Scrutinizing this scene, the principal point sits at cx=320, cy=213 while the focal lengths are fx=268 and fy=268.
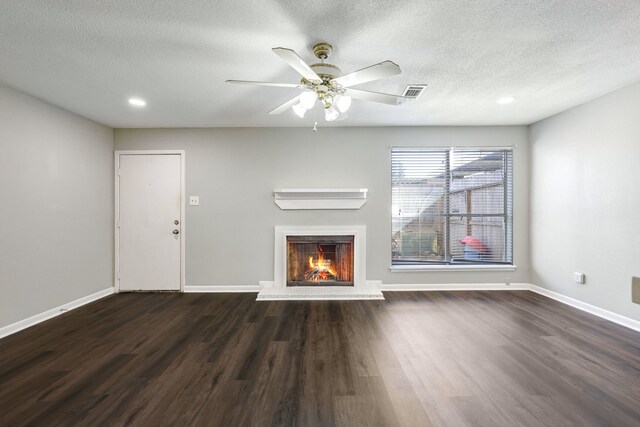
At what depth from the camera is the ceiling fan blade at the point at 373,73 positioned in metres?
1.67

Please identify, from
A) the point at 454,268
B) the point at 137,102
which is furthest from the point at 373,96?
the point at 454,268

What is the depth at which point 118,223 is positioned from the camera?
12.8 ft

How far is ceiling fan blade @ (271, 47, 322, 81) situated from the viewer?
5.11 ft

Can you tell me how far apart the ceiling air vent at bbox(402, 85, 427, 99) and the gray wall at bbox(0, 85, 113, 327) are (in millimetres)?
3899

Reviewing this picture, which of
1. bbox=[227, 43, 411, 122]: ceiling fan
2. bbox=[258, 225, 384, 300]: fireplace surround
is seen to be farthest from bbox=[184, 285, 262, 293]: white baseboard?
bbox=[227, 43, 411, 122]: ceiling fan

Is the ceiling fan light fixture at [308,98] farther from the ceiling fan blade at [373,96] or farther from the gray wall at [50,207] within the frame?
the gray wall at [50,207]

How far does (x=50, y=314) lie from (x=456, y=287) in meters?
5.09

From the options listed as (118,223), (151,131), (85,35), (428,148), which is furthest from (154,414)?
(428,148)

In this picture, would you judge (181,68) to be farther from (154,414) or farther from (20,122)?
(154,414)

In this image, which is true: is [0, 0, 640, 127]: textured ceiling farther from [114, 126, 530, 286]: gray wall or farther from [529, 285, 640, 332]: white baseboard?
[529, 285, 640, 332]: white baseboard

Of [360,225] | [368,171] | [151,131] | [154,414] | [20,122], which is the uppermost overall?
[151,131]

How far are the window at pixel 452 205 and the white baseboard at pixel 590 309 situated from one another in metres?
0.54

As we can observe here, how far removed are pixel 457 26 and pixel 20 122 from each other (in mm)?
4069

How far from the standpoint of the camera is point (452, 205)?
4.00 m
